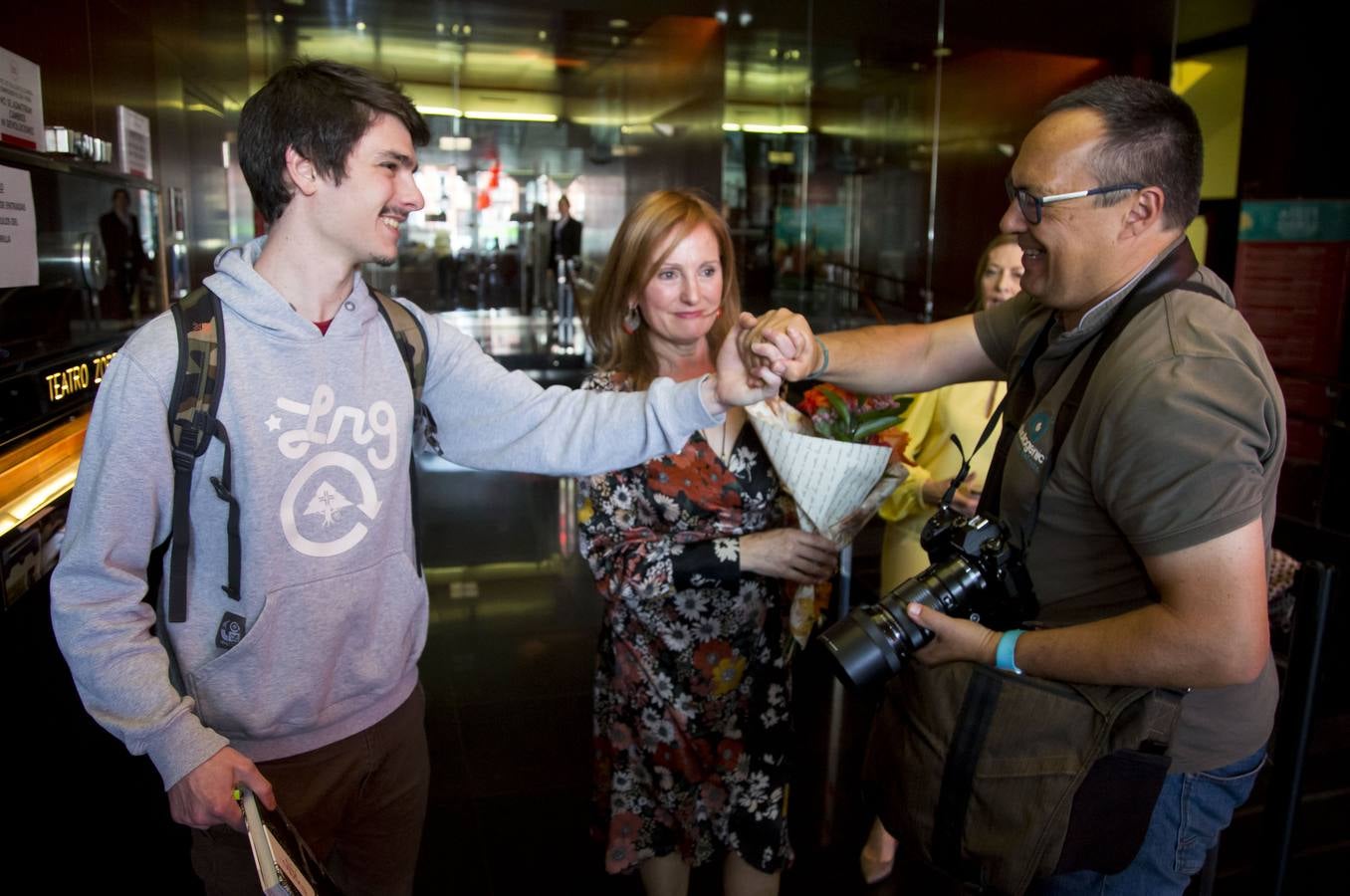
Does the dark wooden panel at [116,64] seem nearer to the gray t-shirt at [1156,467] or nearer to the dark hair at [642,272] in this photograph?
the dark hair at [642,272]

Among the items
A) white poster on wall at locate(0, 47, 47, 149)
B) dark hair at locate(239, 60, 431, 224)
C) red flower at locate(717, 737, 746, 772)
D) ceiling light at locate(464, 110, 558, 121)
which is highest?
ceiling light at locate(464, 110, 558, 121)

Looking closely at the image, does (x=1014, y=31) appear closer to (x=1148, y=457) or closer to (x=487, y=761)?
(x=487, y=761)

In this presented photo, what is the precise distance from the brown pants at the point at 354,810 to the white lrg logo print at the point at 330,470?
37cm

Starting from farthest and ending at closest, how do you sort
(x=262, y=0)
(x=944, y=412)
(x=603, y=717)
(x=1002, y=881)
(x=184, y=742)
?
(x=262, y=0)
(x=944, y=412)
(x=603, y=717)
(x=1002, y=881)
(x=184, y=742)

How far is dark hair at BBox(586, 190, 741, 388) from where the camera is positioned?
220 cm

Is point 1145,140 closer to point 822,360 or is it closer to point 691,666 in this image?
point 822,360

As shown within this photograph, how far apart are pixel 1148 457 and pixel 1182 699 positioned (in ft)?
1.38

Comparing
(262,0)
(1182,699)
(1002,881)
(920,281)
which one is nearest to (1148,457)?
(1182,699)

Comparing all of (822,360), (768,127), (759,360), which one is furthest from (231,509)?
(768,127)

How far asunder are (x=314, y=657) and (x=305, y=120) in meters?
0.82

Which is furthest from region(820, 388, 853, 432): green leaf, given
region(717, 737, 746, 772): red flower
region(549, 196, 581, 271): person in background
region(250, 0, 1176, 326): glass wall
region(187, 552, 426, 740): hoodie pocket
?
region(549, 196, 581, 271): person in background

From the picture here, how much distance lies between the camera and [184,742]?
1313mm

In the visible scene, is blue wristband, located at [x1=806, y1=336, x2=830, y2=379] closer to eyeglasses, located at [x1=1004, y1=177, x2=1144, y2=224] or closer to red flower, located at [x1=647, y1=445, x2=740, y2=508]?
red flower, located at [x1=647, y1=445, x2=740, y2=508]

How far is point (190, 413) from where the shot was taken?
4.59 ft
